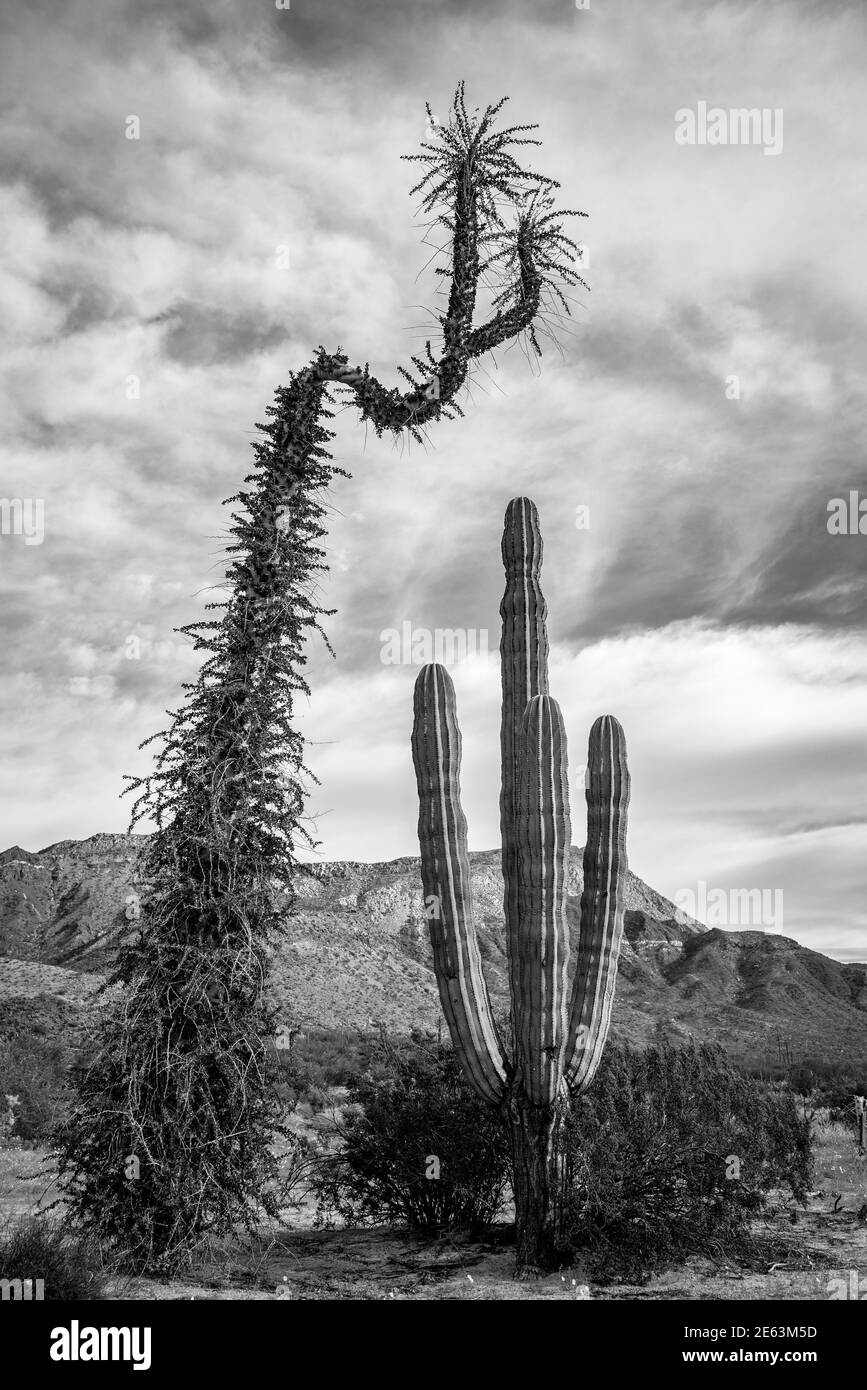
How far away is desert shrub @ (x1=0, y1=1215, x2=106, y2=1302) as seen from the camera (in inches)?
247

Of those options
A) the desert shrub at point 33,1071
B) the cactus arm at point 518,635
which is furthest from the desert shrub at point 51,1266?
the desert shrub at point 33,1071

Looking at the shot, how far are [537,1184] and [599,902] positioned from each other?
7.97 ft

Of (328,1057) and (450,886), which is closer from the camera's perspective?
(450,886)

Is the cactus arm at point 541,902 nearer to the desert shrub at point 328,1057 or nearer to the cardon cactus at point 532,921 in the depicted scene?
A: the cardon cactus at point 532,921

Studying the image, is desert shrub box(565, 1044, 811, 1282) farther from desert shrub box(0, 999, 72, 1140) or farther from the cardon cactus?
desert shrub box(0, 999, 72, 1140)

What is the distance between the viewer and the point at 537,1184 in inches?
316

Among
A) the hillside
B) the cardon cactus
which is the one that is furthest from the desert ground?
the hillside

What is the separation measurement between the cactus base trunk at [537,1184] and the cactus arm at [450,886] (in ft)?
1.25

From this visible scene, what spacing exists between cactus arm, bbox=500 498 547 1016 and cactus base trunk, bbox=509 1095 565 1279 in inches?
67.6

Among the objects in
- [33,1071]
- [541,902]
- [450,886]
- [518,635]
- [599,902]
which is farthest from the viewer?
[33,1071]

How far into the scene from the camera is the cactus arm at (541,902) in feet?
26.9

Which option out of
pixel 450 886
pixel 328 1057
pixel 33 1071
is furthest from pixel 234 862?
pixel 328 1057

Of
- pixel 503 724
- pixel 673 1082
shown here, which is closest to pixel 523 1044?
pixel 673 1082

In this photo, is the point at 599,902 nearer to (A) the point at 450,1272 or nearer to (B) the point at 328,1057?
(A) the point at 450,1272
